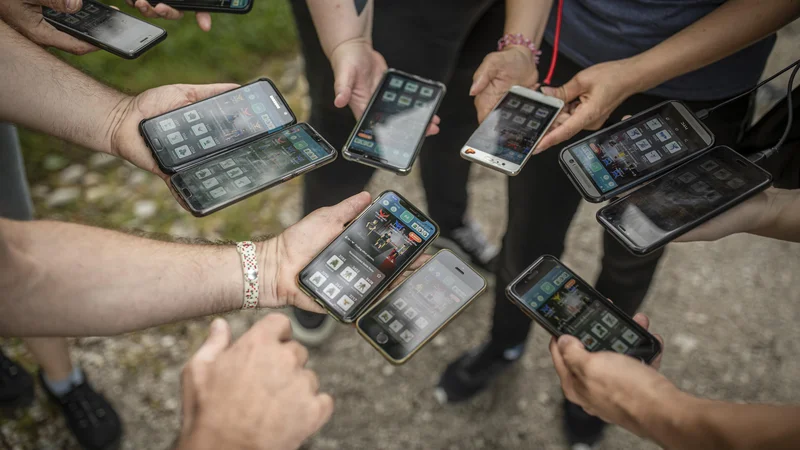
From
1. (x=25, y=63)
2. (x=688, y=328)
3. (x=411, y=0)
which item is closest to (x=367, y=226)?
(x=411, y=0)

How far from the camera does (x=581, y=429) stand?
202cm

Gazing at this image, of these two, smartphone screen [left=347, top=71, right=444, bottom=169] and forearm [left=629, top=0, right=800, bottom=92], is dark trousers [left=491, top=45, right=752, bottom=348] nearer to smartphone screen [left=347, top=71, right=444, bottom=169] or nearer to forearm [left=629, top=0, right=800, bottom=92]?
forearm [left=629, top=0, right=800, bottom=92]

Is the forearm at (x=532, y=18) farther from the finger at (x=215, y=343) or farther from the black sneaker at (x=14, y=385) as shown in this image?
the black sneaker at (x=14, y=385)

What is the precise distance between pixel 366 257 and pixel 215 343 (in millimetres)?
453

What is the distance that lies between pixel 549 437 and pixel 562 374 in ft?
2.86

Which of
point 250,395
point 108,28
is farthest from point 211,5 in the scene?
point 250,395

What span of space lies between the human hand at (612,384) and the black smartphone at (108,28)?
1.55m

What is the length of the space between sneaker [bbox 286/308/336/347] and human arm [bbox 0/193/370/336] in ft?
2.27

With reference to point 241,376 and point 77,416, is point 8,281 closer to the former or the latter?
point 241,376

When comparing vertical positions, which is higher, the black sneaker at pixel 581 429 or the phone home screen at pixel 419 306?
the phone home screen at pixel 419 306

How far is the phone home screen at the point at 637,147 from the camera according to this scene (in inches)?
62.0

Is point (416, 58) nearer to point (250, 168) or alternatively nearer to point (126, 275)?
point (250, 168)

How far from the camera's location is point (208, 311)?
1.43 metres

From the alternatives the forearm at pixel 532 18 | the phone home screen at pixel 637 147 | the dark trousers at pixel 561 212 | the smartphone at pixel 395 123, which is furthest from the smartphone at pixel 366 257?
the forearm at pixel 532 18
